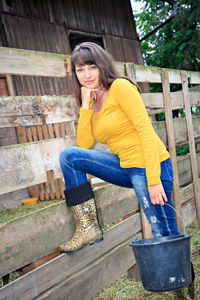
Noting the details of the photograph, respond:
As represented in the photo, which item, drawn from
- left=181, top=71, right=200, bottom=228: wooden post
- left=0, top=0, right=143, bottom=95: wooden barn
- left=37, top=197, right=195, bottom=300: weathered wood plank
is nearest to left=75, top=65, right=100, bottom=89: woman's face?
left=37, top=197, right=195, bottom=300: weathered wood plank

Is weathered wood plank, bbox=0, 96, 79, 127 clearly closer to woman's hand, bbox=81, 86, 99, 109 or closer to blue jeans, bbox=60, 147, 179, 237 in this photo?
woman's hand, bbox=81, 86, 99, 109

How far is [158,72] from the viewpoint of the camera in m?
4.39

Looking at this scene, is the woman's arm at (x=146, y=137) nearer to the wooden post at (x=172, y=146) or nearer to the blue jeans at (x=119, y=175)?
the blue jeans at (x=119, y=175)

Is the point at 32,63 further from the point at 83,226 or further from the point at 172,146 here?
the point at 172,146

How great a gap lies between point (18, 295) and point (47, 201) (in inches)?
231

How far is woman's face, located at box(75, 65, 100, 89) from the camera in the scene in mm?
2711

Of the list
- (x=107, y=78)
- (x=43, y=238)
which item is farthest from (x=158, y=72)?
(x=43, y=238)

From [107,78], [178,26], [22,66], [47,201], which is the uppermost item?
[178,26]

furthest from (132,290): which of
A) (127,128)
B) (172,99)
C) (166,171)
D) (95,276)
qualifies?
(172,99)

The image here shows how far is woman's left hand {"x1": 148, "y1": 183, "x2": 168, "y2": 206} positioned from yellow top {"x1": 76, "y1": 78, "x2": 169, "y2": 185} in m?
0.04

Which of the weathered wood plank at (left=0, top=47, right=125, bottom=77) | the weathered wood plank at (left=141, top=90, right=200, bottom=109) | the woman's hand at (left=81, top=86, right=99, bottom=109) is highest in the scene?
the weathered wood plank at (left=0, top=47, right=125, bottom=77)

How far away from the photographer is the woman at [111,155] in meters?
2.54

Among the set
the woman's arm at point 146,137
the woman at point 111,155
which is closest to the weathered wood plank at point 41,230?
the woman at point 111,155

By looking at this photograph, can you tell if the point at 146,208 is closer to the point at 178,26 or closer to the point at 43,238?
the point at 43,238
